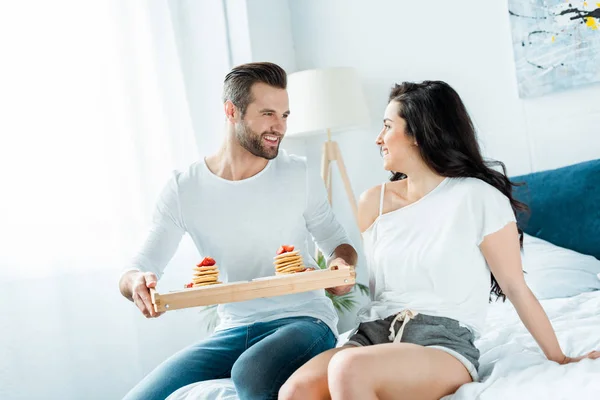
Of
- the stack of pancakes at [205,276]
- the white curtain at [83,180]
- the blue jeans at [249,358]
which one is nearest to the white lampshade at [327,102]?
the white curtain at [83,180]

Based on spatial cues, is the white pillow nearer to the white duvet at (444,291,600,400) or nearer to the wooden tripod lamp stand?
the white duvet at (444,291,600,400)

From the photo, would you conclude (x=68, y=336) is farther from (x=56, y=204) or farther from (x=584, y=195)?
(x=584, y=195)

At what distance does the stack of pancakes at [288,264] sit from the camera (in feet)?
6.30

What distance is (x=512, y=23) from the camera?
11.0 feet

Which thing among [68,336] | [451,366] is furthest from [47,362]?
[451,366]

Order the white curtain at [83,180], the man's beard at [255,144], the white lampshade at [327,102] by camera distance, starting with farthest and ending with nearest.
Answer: the white lampshade at [327,102], the white curtain at [83,180], the man's beard at [255,144]

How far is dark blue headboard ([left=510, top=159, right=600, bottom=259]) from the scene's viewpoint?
2.88 metres

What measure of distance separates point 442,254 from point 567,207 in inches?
54.1

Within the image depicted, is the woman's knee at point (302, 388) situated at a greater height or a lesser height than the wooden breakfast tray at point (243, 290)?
lesser

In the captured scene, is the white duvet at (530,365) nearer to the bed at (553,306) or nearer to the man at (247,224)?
the bed at (553,306)

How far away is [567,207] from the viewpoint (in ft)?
9.66

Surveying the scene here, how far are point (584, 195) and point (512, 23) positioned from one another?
3.09 ft

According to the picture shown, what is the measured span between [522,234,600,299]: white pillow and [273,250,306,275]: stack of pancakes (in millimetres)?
1141

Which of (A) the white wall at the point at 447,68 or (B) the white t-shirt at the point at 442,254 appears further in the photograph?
(A) the white wall at the point at 447,68
